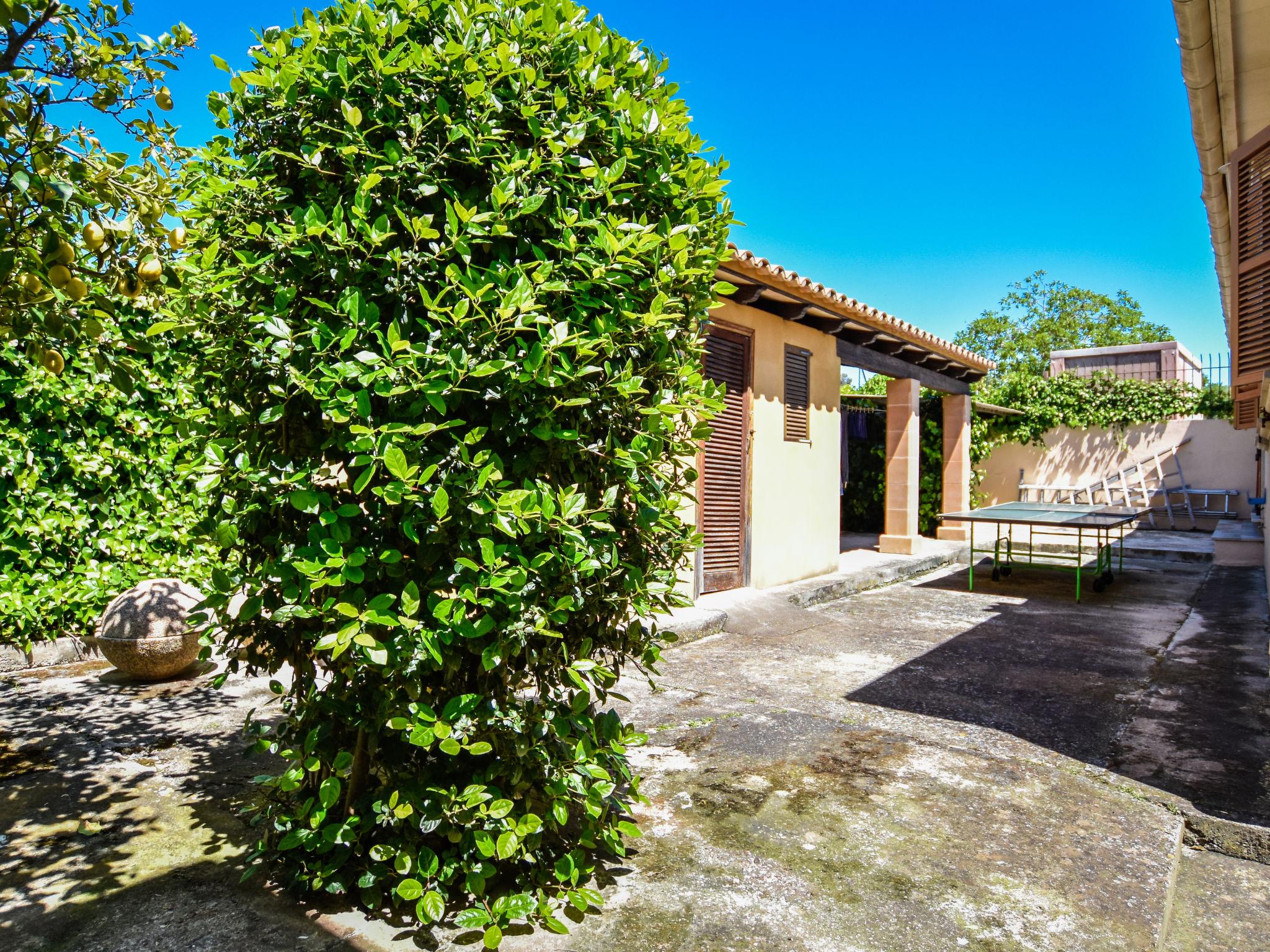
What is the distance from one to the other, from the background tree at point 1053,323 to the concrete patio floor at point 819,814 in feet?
133

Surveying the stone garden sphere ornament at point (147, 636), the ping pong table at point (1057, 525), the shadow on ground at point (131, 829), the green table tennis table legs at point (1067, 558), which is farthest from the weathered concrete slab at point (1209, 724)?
the stone garden sphere ornament at point (147, 636)

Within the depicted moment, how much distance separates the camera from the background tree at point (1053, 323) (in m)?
41.9

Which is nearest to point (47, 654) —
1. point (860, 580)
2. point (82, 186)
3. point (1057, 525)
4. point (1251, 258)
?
point (82, 186)

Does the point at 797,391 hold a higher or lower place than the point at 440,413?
higher

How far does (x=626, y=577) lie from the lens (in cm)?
241

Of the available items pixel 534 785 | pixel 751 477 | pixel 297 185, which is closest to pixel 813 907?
pixel 534 785

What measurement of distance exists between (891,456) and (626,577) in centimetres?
1101

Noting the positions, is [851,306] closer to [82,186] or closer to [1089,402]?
[82,186]

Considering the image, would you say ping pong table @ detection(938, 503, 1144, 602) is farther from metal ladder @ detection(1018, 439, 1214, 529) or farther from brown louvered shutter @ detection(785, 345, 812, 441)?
metal ladder @ detection(1018, 439, 1214, 529)

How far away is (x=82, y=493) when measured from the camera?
210 inches

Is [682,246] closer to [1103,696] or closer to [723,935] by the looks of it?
[723,935]

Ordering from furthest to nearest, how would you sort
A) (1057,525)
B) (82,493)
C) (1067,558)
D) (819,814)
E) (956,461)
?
(956,461) → (1067,558) → (1057,525) → (82,493) → (819,814)

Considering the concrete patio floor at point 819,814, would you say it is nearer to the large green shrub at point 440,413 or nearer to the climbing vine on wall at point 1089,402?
the large green shrub at point 440,413

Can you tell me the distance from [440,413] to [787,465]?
7580 millimetres
